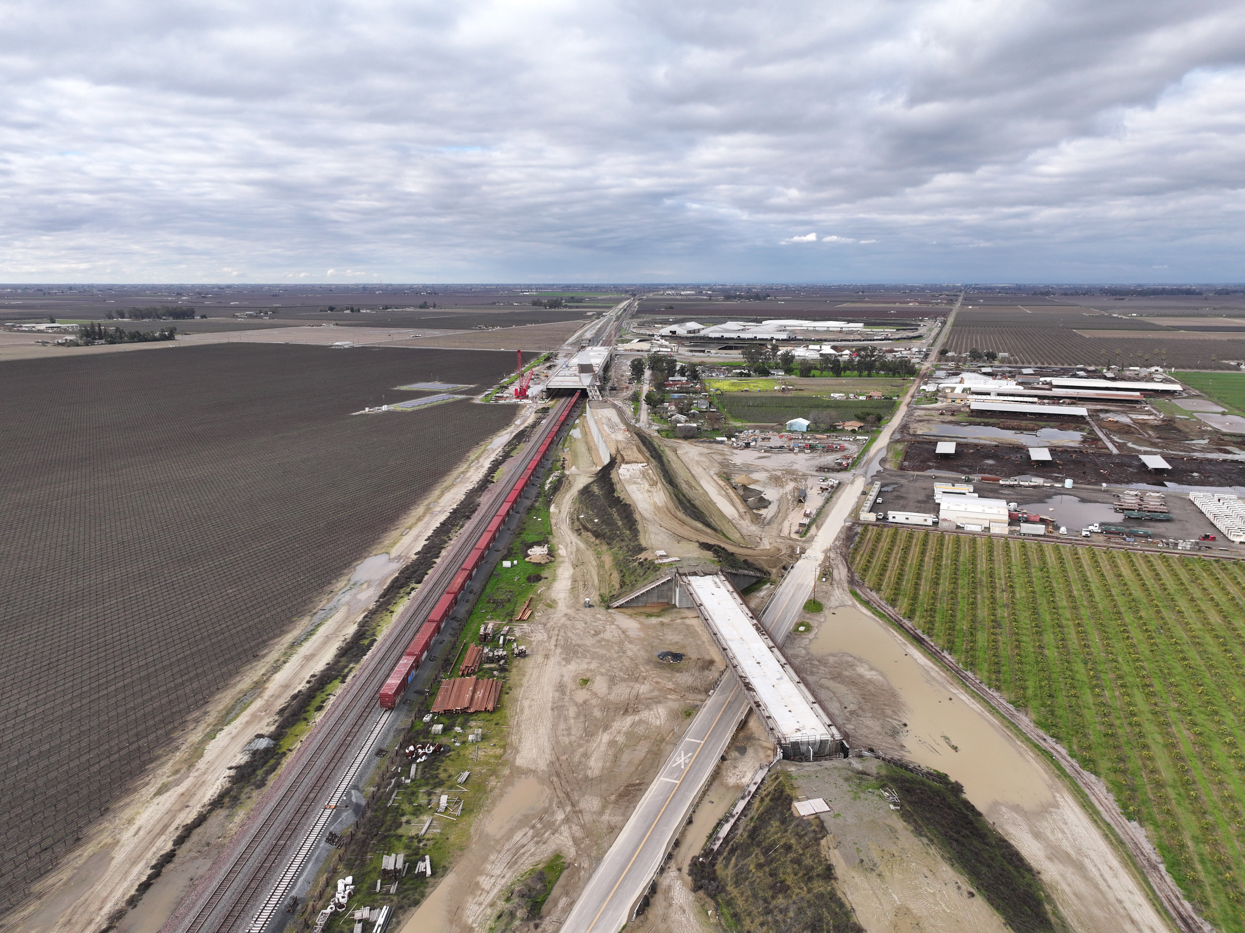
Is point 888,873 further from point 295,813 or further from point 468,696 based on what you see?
point 295,813

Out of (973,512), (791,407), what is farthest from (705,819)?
(791,407)

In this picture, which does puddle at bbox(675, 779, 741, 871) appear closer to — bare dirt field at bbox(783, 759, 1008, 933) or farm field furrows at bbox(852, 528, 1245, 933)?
bare dirt field at bbox(783, 759, 1008, 933)

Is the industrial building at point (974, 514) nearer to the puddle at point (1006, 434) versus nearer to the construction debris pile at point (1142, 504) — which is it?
the construction debris pile at point (1142, 504)

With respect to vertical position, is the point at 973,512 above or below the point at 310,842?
above

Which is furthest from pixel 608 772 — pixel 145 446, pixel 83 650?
pixel 145 446

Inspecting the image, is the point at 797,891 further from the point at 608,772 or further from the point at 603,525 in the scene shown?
the point at 603,525

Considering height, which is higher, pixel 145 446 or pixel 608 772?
pixel 145 446

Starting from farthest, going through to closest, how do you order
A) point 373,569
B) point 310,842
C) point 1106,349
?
1. point 1106,349
2. point 373,569
3. point 310,842
